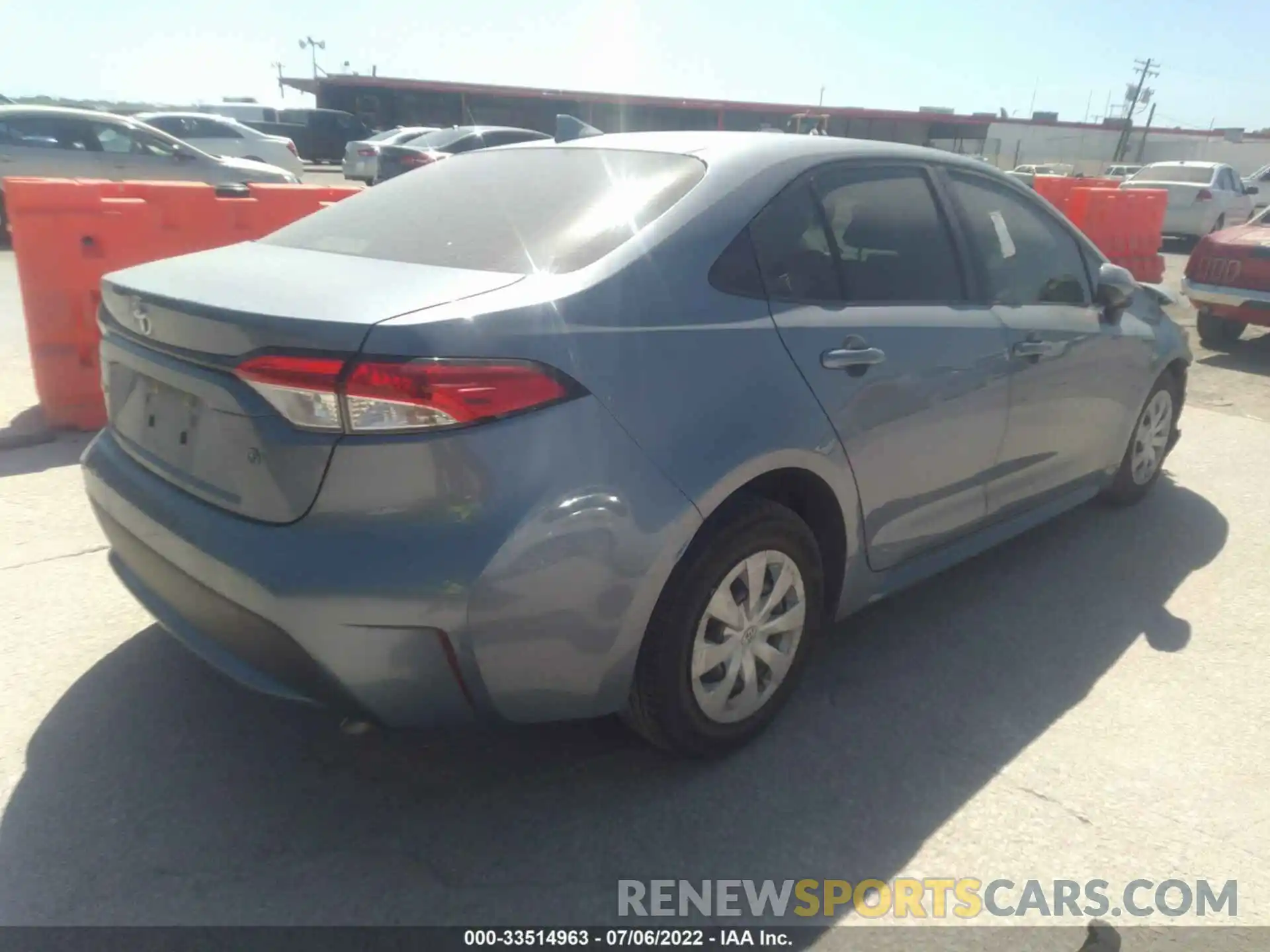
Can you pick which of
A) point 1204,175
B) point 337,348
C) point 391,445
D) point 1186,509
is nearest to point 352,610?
point 391,445

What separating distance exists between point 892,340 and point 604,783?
60.3 inches

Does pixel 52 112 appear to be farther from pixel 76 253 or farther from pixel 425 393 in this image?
pixel 425 393

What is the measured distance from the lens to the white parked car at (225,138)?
842 inches

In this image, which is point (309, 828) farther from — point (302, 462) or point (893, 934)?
point (893, 934)

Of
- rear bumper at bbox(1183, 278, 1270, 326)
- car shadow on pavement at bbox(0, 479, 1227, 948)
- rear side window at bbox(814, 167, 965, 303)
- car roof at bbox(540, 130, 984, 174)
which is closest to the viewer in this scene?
car shadow on pavement at bbox(0, 479, 1227, 948)

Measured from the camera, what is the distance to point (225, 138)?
71.7 ft

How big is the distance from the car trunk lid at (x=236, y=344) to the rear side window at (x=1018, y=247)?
198 cm

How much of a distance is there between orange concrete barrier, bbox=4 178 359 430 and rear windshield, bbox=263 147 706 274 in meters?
2.57

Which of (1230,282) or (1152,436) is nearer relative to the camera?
(1152,436)

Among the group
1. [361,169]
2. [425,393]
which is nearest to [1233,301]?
[425,393]

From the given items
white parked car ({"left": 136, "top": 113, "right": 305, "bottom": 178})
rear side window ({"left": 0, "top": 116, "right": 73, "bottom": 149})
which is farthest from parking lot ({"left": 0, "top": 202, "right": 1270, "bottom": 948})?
white parked car ({"left": 136, "top": 113, "right": 305, "bottom": 178})

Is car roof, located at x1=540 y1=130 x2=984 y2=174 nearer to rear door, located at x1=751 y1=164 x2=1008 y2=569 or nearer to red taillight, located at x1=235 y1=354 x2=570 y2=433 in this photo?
rear door, located at x1=751 y1=164 x2=1008 y2=569

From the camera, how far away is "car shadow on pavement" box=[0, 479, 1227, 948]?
2.26 meters

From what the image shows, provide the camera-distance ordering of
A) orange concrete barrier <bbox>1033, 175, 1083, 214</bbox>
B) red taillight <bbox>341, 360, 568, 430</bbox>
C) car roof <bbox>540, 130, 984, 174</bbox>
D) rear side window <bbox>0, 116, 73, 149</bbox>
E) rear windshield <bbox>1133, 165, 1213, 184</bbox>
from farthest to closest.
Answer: rear windshield <bbox>1133, 165, 1213, 184</bbox>
rear side window <bbox>0, 116, 73, 149</bbox>
orange concrete barrier <bbox>1033, 175, 1083, 214</bbox>
car roof <bbox>540, 130, 984, 174</bbox>
red taillight <bbox>341, 360, 568, 430</bbox>
